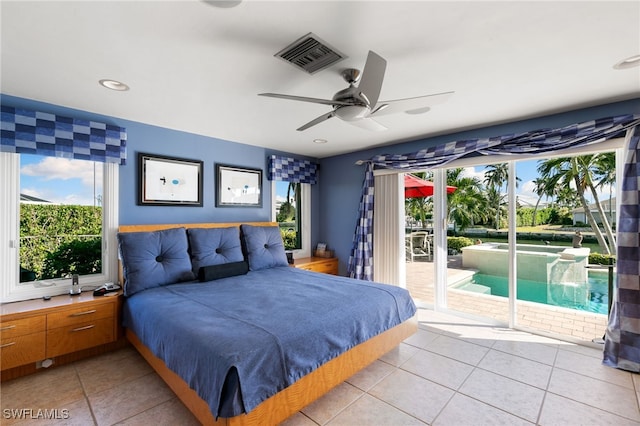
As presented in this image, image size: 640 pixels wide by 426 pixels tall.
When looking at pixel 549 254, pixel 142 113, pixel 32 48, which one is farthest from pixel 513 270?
pixel 32 48

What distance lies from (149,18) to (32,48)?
2.97 ft

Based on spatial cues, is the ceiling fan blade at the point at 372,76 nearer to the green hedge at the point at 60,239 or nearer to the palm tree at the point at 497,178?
the palm tree at the point at 497,178

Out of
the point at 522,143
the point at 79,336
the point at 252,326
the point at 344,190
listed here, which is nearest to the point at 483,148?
the point at 522,143

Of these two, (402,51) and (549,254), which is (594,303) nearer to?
(549,254)

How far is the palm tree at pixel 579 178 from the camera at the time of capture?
9.41ft

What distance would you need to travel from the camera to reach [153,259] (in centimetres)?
279

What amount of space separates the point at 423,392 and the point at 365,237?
7.74 feet

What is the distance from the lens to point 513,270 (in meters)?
3.23

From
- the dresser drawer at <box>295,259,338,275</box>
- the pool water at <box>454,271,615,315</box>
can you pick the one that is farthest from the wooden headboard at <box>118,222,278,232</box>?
the pool water at <box>454,271,615,315</box>

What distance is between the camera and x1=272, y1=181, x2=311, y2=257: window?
4.67 metres

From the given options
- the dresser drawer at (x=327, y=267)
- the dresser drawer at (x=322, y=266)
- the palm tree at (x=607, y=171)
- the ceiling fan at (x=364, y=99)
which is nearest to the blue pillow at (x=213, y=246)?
the dresser drawer at (x=322, y=266)

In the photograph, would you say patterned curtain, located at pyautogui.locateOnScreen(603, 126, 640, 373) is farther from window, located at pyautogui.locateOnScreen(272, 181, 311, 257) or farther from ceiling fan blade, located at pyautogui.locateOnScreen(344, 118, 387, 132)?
window, located at pyautogui.locateOnScreen(272, 181, 311, 257)

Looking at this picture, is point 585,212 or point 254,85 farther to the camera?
point 585,212

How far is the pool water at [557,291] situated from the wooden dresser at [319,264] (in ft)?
5.98
